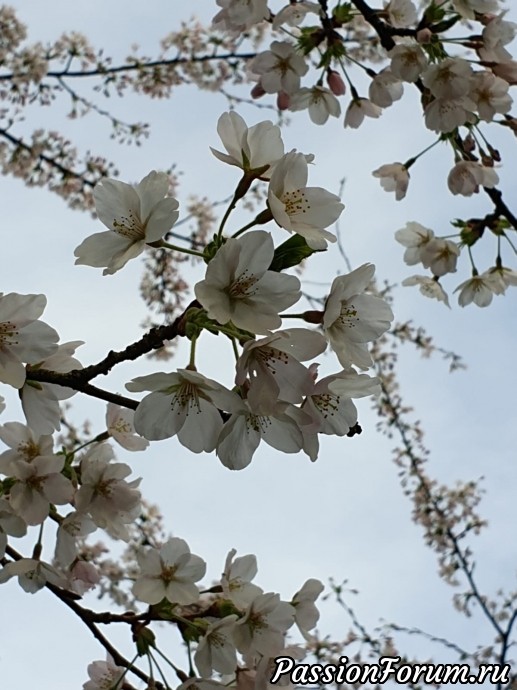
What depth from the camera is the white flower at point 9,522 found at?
5.37ft

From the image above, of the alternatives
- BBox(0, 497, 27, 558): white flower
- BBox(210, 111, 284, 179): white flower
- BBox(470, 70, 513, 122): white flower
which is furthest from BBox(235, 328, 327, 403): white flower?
BBox(470, 70, 513, 122): white flower

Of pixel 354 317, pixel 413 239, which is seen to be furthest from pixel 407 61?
pixel 354 317

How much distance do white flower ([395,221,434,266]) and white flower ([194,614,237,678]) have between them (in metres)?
1.98

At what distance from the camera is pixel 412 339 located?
18.7 ft

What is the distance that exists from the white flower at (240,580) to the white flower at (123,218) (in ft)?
2.89

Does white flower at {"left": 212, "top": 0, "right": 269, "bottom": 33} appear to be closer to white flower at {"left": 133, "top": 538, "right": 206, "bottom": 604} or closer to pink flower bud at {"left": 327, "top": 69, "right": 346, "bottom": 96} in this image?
pink flower bud at {"left": 327, "top": 69, "right": 346, "bottom": 96}

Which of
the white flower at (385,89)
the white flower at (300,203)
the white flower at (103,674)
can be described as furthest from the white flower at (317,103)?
the white flower at (103,674)

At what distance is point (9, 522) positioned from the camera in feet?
5.39

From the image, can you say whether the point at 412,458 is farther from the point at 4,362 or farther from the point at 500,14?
the point at 4,362

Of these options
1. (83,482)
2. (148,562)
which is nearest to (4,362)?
(83,482)

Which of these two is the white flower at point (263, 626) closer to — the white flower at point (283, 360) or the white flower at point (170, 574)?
the white flower at point (170, 574)

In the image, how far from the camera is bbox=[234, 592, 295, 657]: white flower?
5.20 feet

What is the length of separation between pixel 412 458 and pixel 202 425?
159 inches

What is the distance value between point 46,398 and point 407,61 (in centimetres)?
182
